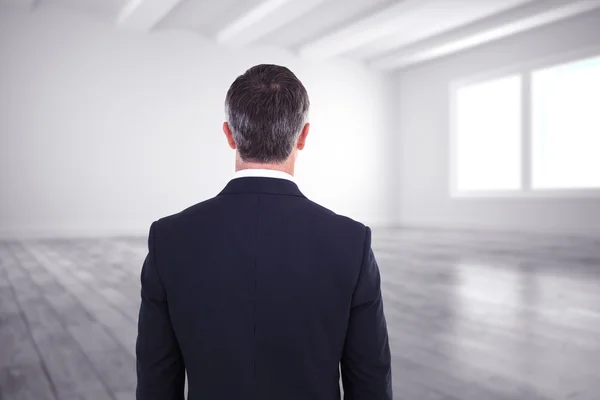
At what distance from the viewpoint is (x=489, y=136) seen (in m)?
10.6

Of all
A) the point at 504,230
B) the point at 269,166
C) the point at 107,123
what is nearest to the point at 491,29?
the point at 504,230

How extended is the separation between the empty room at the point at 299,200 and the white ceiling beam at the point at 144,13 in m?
0.10

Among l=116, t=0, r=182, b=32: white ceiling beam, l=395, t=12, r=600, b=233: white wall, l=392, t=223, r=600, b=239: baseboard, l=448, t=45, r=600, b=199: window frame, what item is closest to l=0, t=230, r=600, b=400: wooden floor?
l=392, t=223, r=600, b=239: baseboard

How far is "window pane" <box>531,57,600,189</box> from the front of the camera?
8883 mm

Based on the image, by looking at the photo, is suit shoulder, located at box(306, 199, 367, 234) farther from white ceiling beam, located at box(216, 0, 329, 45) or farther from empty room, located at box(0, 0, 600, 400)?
white ceiling beam, located at box(216, 0, 329, 45)

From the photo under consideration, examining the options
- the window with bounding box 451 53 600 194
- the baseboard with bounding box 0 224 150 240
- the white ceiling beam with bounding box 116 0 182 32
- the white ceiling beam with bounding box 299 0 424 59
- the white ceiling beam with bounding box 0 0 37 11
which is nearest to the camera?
the white ceiling beam with bounding box 116 0 182 32

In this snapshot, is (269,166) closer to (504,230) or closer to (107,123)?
(107,123)

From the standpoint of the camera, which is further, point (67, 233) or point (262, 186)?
point (67, 233)

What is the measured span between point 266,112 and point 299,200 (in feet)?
0.52

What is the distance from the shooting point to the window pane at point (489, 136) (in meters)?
10.1

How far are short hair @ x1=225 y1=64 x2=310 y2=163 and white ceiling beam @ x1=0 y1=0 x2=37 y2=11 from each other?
877cm

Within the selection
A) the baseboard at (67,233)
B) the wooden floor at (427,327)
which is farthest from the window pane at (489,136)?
the baseboard at (67,233)

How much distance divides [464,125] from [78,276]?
860 cm

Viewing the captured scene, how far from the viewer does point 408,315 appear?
312 centimetres
